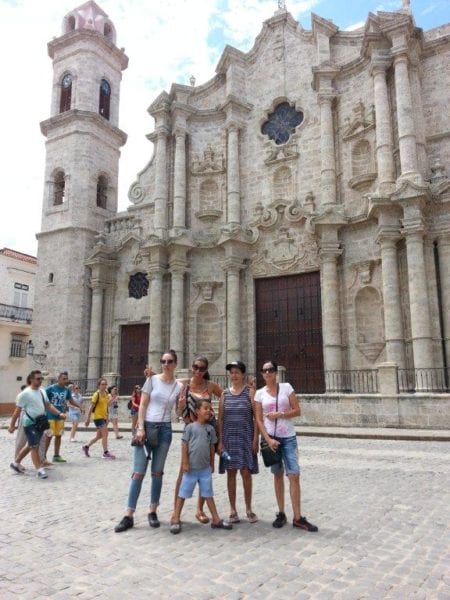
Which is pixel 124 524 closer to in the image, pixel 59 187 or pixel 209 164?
pixel 209 164

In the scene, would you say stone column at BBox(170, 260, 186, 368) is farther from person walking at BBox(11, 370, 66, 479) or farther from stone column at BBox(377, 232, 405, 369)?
person walking at BBox(11, 370, 66, 479)

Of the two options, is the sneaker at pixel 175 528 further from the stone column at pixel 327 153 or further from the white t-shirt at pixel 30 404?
the stone column at pixel 327 153

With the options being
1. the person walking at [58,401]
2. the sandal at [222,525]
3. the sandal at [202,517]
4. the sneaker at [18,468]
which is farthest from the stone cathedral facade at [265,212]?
the sandal at [222,525]

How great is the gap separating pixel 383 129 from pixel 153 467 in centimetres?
1610

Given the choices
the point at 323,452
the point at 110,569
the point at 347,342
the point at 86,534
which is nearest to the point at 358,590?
the point at 110,569

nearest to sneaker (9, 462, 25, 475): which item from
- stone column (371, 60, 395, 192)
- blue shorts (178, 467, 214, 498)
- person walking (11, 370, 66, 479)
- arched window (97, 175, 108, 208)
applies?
person walking (11, 370, 66, 479)

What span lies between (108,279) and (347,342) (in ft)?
37.2

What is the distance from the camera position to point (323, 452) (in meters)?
9.75

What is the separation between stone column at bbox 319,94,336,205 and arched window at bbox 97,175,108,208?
11317mm

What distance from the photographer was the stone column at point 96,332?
21575 mm

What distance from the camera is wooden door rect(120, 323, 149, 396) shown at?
21.5 meters

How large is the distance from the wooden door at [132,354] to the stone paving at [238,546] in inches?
566

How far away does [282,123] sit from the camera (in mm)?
21609

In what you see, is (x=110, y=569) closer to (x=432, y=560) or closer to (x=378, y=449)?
(x=432, y=560)
